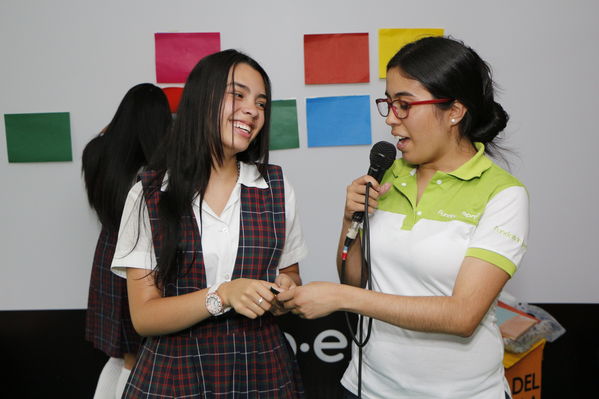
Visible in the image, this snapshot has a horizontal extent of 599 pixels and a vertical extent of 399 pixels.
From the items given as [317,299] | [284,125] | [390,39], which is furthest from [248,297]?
[390,39]

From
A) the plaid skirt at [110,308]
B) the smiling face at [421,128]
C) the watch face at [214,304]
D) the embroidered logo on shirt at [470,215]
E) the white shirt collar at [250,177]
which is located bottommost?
the plaid skirt at [110,308]

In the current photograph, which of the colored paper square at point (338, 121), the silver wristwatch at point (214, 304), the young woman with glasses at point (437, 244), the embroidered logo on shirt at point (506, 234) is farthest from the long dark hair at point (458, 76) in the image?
the colored paper square at point (338, 121)

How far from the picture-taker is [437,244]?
40.2 inches

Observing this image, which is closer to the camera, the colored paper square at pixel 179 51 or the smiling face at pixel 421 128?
the smiling face at pixel 421 128

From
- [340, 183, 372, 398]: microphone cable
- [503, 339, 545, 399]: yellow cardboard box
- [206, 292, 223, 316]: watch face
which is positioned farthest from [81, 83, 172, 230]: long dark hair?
[503, 339, 545, 399]: yellow cardboard box

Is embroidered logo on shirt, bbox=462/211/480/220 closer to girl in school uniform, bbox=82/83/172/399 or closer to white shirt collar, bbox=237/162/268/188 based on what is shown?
white shirt collar, bbox=237/162/268/188

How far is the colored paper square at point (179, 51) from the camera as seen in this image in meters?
2.06

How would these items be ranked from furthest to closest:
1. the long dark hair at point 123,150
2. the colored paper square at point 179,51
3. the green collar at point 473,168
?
the colored paper square at point 179,51 → the long dark hair at point 123,150 → the green collar at point 473,168

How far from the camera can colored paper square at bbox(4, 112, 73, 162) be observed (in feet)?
6.95

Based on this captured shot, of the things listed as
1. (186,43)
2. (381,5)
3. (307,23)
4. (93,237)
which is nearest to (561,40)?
(381,5)

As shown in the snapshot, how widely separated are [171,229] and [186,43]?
126cm

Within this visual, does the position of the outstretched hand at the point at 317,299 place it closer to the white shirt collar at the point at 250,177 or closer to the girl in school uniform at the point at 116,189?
the white shirt collar at the point at 250,177

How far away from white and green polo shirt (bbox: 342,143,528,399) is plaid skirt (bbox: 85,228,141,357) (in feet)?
3.55

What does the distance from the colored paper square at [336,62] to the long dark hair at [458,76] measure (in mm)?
940
